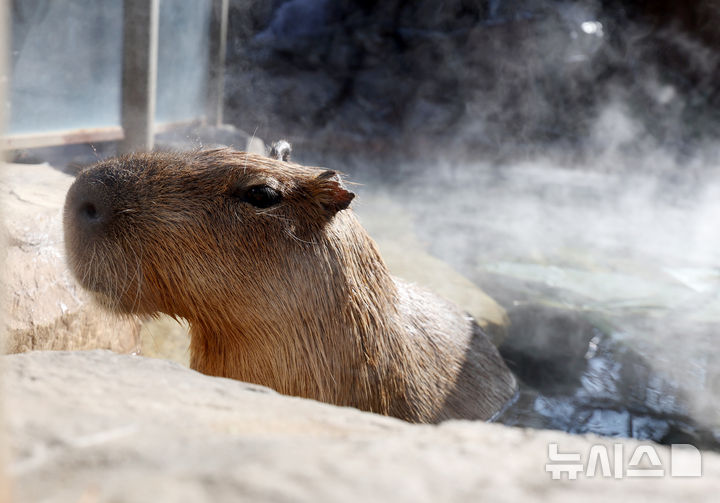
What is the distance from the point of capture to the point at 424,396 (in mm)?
2525

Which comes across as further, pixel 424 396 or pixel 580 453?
pixel 424 396

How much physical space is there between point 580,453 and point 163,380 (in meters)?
0.78

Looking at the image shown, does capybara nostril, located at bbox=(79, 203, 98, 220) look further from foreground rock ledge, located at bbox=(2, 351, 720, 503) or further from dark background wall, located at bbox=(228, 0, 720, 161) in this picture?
dark background wall, located at bbox=(228, 0, 720, 161)

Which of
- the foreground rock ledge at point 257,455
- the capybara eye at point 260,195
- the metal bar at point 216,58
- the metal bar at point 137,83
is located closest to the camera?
the foreground rock ledge at point 257,455

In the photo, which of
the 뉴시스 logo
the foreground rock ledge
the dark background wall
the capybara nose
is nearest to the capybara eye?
the capybara nose

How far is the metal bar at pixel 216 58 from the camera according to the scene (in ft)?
23.6

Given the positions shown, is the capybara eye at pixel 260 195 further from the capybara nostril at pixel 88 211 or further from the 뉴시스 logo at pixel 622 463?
the 뉴시스 logo at pixel 622 463

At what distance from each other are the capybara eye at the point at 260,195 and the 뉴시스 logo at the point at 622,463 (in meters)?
1.45

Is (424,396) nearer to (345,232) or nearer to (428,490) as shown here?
(345,232)

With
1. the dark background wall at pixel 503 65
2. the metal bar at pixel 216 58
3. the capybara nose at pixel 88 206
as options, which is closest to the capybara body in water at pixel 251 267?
the capybara nose at pixel 88 206

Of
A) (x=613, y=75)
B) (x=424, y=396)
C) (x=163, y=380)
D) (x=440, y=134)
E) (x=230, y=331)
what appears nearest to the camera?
(x=163, y=380)

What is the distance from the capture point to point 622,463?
0.93 m

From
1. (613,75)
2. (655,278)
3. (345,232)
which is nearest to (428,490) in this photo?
(345,232)

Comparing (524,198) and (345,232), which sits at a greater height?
(345,232)
